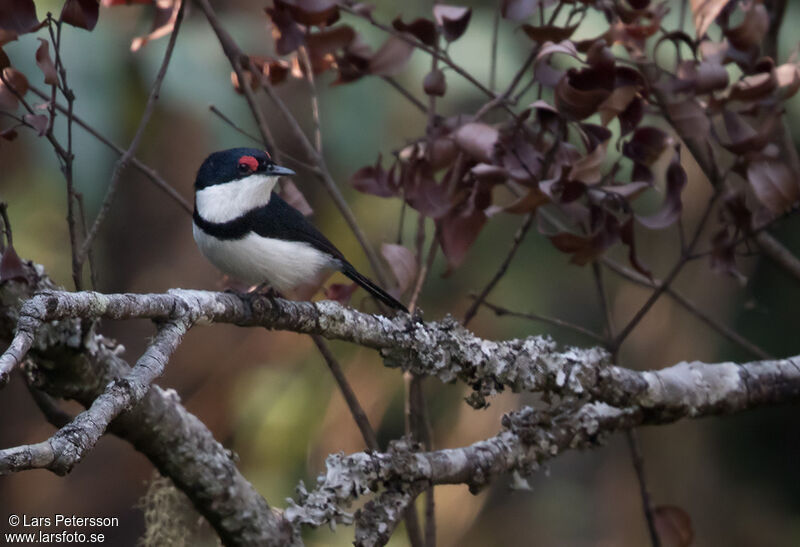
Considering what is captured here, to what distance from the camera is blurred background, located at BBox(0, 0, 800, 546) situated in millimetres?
5070

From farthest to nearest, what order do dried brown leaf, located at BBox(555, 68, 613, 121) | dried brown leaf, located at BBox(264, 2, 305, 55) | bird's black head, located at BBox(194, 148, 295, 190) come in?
1. bird's black head, located at BBox(194, 148, 295, 190)
2. dried brown leaf, located at BBox(264, 2, 305, 55)
3. dried brown leaf, located at BBox(555, 68, 613, 121)

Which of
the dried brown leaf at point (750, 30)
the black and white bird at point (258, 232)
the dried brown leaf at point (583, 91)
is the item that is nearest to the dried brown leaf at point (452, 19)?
the dried brown leaf at point (583, 91)

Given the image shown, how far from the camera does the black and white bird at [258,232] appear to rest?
10.1 ft

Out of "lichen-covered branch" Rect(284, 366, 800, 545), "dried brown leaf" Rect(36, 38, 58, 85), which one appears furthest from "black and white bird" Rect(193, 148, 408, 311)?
"dried brown leaf" Rect(36, 38, 58, 85)

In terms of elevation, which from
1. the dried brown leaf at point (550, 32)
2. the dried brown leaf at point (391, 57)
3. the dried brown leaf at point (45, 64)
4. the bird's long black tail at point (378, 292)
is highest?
the dried brown leaf at point (391, 57)

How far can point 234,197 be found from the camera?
10.7 ft

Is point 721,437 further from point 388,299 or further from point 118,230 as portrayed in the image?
point 118,230

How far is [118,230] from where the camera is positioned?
6043 mm

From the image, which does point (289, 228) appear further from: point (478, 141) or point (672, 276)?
point (672, 276)

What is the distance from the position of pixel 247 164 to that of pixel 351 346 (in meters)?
2.22

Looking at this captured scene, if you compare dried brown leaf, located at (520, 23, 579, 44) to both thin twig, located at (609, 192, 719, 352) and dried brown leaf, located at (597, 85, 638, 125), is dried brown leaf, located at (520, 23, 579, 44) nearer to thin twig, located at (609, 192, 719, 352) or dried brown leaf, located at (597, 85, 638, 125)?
dried brown leaf, located at (597, 85, 638, 125)

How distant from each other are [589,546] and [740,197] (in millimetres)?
3934

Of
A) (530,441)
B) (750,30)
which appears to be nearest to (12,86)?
(530,441)

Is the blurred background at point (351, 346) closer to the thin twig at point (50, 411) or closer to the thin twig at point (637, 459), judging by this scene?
the thin twig at point (637, 459)
